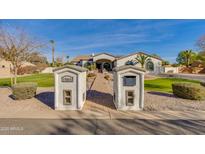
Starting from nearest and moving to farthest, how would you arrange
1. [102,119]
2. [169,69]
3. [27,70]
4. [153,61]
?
[102,119]
[153,61]
[169,69]
[27,70]

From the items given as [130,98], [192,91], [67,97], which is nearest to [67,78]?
[67,97]

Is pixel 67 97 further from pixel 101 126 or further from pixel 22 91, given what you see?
pixel 22 91

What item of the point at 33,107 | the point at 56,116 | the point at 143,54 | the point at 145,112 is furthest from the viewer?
the point at 143,54

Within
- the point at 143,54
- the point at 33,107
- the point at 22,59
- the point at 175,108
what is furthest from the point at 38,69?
the point at 175,108

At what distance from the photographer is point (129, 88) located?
8.47 meters

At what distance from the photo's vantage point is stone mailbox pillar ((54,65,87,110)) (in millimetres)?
8438

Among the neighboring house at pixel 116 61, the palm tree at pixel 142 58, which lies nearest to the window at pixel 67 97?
the palm tree at pixel 142 58

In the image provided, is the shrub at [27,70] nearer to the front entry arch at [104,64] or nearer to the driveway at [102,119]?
the front entry arch at [104,64]

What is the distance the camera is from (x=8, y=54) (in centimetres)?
1558

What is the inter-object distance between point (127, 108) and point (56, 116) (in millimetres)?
3203

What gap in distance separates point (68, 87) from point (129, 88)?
2.82 m

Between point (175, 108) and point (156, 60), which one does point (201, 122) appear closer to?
point (175, 108)

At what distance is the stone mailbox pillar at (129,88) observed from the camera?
844 cm

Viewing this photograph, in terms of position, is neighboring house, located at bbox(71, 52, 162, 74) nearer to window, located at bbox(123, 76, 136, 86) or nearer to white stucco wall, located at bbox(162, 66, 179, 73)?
white stucco wall, located at bbox(162, 66, 179, 73)
